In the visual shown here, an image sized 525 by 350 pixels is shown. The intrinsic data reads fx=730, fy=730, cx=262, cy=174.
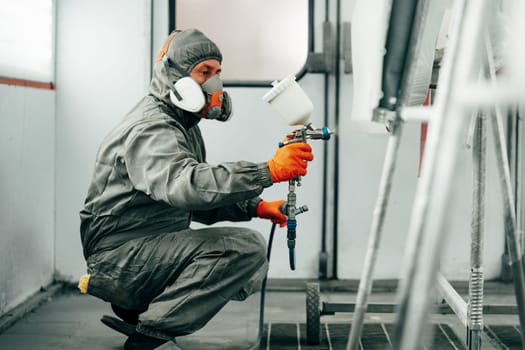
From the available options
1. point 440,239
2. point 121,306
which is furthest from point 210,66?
point 440,239

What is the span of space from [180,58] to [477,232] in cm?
109

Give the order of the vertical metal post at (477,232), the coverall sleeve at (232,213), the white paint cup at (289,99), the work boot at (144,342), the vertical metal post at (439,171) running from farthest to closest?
the coverall sleeve at (232,213) → the work boot at (144,342) → the white paint cup at (289,99) → the vertical metal post at (477,232) → the vertical metal post at (439,171)

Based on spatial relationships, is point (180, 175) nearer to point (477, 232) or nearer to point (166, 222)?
point (166, 222)

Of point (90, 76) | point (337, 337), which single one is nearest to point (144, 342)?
point (337, 337)

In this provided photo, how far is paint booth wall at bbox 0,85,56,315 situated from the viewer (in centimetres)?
274

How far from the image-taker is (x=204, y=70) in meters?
2.38

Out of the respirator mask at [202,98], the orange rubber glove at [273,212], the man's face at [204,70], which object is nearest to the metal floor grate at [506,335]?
the orange rubber glove at [273,212]

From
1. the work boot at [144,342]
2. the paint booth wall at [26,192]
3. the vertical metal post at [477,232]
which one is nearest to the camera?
the vertical metal post at [477,232]

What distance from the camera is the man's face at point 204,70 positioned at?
236 cm

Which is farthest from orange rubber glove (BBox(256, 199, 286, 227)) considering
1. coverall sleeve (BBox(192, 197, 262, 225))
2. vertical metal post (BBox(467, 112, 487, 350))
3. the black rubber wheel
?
vertical metal post (BBox(467, 112, 487, 350))

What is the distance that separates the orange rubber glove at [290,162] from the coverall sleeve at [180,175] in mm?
33

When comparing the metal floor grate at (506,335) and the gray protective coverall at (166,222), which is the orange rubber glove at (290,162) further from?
the metal floor grate at (506,335)

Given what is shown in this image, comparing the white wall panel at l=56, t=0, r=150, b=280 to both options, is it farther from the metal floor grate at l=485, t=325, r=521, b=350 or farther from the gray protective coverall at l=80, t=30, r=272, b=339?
the metal floor grate at l=485, t=325, r=521, b=350

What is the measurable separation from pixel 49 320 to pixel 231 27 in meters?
1.49
